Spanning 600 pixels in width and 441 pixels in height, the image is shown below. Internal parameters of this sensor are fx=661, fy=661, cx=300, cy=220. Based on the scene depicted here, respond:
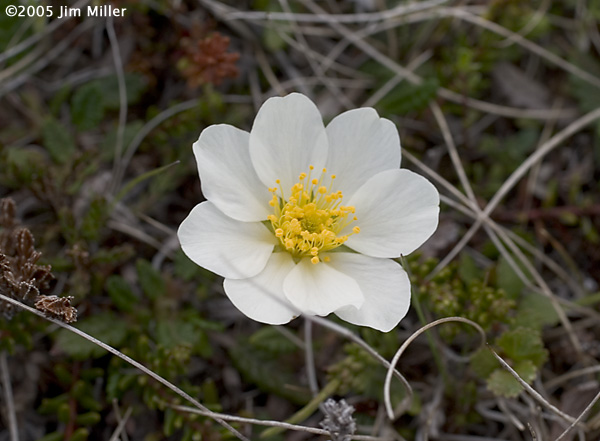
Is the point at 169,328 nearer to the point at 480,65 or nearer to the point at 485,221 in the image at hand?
the point at 485,221

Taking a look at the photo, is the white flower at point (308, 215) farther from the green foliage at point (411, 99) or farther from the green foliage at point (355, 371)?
the green foliage at point (411, 99)

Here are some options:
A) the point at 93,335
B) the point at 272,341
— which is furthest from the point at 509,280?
the point at 93,335

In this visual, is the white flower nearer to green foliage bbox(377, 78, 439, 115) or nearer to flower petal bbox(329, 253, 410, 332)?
flower petal bbox(329, 253, 410, 332)

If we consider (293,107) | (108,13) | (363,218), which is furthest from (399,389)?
(108,13)

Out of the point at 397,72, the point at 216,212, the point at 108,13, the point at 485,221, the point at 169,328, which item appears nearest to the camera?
the point at 216,212

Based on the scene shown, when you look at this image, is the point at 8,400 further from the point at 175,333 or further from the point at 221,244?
the point at 221,244

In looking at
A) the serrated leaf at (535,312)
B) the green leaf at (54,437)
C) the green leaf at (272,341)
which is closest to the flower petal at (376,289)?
the green leaf at (272,341)

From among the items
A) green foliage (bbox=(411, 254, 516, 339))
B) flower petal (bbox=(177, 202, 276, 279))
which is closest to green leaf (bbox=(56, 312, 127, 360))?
flower petal (bbox=(177, 202, 276, 279))
